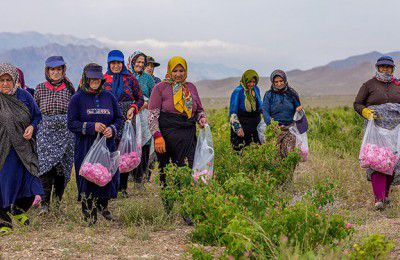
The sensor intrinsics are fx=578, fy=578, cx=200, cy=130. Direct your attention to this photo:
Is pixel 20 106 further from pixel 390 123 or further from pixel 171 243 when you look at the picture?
pixel 390 123

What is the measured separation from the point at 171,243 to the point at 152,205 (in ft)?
3.84

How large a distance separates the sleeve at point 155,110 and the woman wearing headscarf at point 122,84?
95 cm

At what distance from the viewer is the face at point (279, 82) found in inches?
310

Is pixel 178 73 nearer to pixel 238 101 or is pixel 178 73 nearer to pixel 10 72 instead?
pixel 10 72

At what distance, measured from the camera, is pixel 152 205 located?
6.23m

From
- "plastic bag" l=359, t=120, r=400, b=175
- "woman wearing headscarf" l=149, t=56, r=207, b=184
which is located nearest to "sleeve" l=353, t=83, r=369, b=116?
"plastic bag" l=359, t=120, r=400, b=175

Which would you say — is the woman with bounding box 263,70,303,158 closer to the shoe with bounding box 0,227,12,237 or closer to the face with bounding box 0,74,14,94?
the face with bounding box 0,74,14,94

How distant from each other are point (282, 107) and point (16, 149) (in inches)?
145

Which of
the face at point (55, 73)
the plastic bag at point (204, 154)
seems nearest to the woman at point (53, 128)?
the face at point (55, 73)

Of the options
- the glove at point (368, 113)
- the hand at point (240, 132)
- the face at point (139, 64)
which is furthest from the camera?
the face at point (139, 64)

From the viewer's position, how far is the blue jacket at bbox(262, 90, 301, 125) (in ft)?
26.0

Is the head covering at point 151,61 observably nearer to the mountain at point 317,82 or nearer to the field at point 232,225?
the field at point 232,225

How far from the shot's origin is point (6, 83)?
5820 mm

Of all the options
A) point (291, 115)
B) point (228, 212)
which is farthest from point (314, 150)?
point (228, 212)
